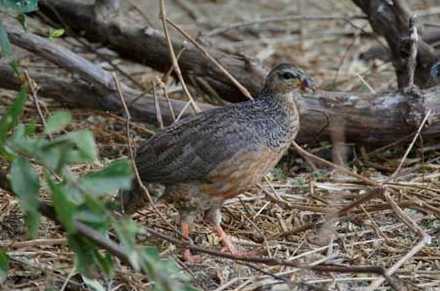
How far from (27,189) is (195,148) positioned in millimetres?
1489

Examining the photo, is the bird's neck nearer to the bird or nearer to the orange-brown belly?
the bird

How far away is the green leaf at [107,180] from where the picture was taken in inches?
114

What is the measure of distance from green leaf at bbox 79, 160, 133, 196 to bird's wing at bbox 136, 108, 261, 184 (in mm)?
1425

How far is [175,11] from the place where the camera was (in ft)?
30.5

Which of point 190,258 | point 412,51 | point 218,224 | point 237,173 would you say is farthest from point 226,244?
point 412,51

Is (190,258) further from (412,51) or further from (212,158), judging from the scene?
(412,51)

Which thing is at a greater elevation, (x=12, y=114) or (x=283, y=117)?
(x=283, y=117)

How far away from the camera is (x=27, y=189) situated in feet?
9.86

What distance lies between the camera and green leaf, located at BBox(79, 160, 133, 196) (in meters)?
2.91

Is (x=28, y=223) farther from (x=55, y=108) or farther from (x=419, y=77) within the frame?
(x=419, y=77)

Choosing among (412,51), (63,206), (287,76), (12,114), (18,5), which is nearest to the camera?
(63,206)

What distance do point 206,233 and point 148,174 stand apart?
1.62 ft

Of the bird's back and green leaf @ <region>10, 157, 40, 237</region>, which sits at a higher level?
the bird's back

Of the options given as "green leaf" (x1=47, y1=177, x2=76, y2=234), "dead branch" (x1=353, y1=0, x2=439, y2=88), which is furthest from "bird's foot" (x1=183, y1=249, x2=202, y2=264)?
"dead branch" (x1=353, y1=0, x2=439, y2=88)
